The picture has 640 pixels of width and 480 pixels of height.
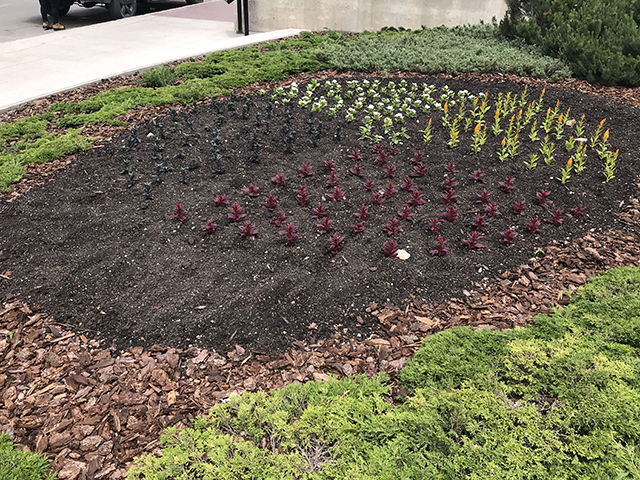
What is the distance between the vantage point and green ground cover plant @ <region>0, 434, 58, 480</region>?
2469 millimetres

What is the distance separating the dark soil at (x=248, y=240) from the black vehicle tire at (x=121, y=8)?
1194cm

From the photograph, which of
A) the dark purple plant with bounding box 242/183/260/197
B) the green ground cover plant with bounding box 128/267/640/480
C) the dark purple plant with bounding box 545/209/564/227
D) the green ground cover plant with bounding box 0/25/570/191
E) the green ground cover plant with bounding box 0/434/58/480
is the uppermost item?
the green ground cover plant with bounding box 0/25/570/191

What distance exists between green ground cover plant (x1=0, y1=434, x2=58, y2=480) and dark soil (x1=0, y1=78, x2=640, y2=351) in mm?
931

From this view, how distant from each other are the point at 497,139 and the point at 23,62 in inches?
361

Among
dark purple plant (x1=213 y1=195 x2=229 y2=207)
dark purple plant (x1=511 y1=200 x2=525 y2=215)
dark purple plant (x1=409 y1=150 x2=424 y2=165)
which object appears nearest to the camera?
dark purple plant (x1=511 y1=200 x2=525 y2=215)

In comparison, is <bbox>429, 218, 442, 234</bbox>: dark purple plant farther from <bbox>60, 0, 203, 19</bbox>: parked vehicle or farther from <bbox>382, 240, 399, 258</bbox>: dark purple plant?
<bbox>60, 0, 203, 19</bbox>: parked vehicle

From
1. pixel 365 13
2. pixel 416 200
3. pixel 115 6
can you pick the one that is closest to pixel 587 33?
pixel 365 13

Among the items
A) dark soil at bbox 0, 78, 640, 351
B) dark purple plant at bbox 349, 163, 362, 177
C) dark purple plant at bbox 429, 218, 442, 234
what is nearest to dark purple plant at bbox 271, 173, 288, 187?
dark soil at bbox 0, 78, 640, 351

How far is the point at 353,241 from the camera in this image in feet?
13.9

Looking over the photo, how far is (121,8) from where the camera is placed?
622 inches

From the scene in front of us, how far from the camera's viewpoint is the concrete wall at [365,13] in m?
11.6

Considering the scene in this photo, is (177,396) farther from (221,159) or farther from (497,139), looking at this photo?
(497,139)

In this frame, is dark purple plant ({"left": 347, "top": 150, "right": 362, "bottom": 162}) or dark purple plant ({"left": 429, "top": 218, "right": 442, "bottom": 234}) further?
dark purple plant ({"left": 347, "top": 150, "right": 362, "bottom": 162})

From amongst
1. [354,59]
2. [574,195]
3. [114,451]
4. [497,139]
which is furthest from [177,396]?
[354,59]
